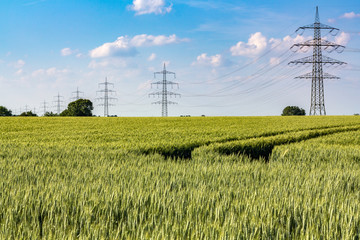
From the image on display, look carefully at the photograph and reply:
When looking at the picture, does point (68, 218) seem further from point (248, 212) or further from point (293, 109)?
point (293, 109)

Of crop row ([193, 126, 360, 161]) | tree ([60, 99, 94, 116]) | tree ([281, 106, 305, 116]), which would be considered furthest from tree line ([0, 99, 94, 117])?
crop row ([193, 126, 360, 161])

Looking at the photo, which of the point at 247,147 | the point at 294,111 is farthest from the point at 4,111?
the point at 247,147

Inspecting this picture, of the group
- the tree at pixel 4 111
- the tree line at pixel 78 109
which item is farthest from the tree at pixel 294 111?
the tree at pixel 4 111

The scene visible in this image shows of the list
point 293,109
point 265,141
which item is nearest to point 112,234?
point 265,141

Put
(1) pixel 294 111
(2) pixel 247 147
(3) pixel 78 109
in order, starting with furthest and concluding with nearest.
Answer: (1) pixel 294 111
(3) pixel 78 109
(2) pixel 247 147

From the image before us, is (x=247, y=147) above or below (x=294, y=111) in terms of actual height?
below

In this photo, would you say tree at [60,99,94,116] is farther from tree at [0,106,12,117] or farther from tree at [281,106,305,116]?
tree at [281,106,305,116]

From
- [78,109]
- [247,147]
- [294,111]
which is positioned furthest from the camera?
[294,111]

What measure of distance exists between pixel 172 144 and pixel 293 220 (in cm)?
736

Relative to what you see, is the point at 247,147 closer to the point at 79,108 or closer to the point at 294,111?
the point at 79,108

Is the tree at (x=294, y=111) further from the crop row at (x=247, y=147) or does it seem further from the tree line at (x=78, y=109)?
the crop row at (x=247, y=147)

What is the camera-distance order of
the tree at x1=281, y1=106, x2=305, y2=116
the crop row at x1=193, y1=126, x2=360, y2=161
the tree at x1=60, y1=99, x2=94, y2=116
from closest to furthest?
the crop row at x1=193, y1=126, x2=360, y2=161, the tree at x1=60, y1=99, x2=94, y2=116, the tree at x1=281, y1=106, x2=305, y2=116

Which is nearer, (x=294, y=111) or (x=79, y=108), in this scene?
(x=79, y=108)

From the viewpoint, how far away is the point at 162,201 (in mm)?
3146
